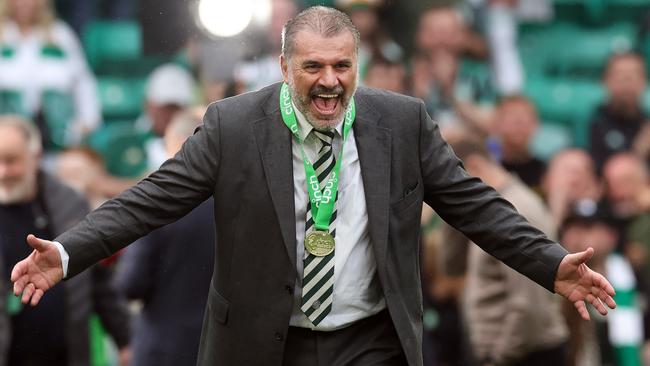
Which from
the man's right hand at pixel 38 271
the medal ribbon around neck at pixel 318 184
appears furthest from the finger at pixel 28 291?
the medal ribbon around neck at pixel 318 184

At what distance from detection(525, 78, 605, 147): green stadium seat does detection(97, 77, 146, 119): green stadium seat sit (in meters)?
3.25

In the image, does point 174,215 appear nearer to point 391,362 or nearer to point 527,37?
point 391,362

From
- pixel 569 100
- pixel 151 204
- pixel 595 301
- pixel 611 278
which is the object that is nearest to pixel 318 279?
pixel 151 204

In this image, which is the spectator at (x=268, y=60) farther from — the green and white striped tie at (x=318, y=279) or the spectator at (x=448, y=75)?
the green and white striped tie at (x=318, y=279)

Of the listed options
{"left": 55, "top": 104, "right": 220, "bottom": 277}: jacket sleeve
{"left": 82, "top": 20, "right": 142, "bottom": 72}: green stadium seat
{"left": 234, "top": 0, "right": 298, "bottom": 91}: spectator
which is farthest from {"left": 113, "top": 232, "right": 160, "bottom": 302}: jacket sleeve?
{"left": 82, "top": 20, "right": 142, "bottom": 72}: green stadium seat

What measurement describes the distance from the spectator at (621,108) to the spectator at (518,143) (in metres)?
0.79

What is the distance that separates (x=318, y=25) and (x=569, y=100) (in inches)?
300

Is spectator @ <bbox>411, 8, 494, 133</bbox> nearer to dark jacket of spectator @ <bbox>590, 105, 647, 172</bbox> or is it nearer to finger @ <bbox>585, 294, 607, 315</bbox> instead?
dark jacket of spectator @ <bbox>590, 105, 647, 172</bbox>

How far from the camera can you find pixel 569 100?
13.6 metres

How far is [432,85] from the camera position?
41.9ft

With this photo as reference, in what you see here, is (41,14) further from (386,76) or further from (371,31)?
(386,76)

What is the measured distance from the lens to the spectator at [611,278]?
1162cm

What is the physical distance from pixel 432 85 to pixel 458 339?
2367mm

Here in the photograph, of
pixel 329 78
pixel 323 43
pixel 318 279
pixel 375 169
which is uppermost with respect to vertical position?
pixel 323 43
